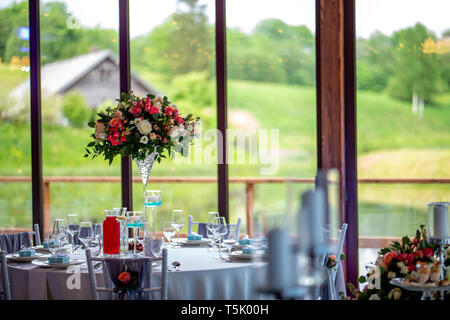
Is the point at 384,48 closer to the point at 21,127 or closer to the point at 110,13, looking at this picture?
the point at 110,13

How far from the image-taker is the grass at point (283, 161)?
15.2 ft

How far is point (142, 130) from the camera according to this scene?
348 centimetres

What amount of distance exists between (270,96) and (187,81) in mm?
→ 743

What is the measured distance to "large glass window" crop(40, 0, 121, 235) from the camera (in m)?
5.20

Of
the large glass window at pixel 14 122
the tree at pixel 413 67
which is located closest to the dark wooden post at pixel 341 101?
the tree at pixel 413 67

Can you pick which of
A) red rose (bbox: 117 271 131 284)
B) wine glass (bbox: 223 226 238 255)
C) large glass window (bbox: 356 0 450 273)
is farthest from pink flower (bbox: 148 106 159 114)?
large glass window (bbox: 356 0 450 273)

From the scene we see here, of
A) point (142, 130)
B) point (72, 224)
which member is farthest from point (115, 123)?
point (72, 224)

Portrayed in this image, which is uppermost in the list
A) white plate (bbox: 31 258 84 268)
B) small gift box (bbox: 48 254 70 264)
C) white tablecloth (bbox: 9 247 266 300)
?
small gift box (bbox: 48 254 70 264)

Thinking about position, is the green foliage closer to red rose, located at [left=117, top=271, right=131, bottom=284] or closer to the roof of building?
the roof of building

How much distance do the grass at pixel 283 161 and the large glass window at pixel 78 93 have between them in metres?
0.01

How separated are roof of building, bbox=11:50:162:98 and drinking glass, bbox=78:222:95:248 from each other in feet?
6.59

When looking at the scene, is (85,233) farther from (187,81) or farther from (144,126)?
(187,81)

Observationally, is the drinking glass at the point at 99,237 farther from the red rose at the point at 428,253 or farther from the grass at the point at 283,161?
the red rose at the point at 428,253

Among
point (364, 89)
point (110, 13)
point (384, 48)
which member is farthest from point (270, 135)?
point (110, 13)
